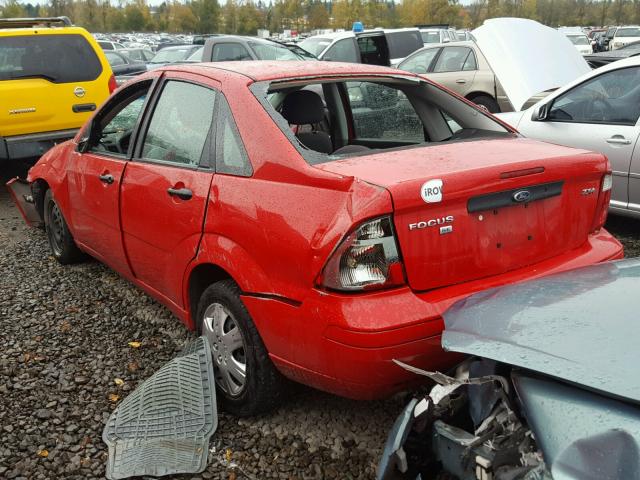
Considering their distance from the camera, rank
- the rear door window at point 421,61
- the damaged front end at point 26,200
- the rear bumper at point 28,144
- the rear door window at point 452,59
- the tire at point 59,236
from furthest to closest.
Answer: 1. the rear door window at point 421,61
2. the rear door window at point 452,59
3. the rear bumper at point 28,144
4. the damaged front end at point 26,200
5. the tire at point 59,236

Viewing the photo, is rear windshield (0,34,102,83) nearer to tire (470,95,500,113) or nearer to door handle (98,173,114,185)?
door handle (98,173,114,185)

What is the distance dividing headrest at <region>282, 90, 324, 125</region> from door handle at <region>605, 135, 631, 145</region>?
295 cm

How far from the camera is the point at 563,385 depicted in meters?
1.73

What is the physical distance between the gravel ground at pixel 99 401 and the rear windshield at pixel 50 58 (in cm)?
351

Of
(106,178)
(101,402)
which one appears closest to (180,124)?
(106,178)

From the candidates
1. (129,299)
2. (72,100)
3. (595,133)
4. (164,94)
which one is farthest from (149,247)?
(72,100)

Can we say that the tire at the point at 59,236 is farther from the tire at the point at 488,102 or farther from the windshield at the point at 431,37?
the windshield at the point at 431,37

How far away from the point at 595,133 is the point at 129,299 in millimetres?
3974

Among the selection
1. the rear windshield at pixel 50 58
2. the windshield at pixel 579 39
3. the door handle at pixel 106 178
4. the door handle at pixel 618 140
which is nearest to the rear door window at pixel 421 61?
the rear windshield at pixel 50 58

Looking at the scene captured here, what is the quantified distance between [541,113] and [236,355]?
13.4 ft

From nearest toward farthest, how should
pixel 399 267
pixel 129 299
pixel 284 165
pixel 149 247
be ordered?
1. pixel 399 267
2. pixel 284 165
3. pixel 149 247
4. pixel 129 299

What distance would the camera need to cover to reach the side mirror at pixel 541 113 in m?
5.88

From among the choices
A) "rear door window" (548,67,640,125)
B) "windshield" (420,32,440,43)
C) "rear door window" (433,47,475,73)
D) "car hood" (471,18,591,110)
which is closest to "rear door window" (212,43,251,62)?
"rear door window" (433,47,475,73)

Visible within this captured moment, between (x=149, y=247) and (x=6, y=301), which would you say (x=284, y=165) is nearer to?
(x=149, y=247)
